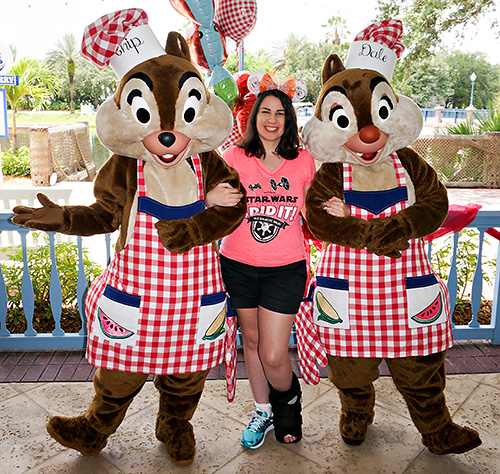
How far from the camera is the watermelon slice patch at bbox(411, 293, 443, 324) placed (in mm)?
2043

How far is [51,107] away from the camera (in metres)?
37.9

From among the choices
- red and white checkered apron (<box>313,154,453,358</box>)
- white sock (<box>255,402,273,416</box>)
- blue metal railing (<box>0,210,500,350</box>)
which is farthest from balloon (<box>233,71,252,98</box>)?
white sock (<box>255,402,273,416</box>)

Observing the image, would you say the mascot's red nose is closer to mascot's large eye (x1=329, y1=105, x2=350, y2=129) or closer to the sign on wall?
mascot's large eye (x1=329, y1=105, x2=350, y2=129)

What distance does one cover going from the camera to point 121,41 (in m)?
1.81

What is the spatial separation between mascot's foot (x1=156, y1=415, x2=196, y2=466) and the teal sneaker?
0.25 meters

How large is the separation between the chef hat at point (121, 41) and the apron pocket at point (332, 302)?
1.16m

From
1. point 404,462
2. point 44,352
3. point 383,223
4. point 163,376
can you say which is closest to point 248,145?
point 383,223

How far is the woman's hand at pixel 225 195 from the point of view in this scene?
1.92 metres

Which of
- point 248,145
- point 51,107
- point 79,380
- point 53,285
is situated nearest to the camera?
point 248,145

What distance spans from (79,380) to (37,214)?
1371 millimetres

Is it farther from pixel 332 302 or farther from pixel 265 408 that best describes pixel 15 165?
pixel 332 302

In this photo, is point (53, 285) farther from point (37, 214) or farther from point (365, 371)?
point (365, 371)

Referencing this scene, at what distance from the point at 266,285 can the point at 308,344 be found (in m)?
0.40

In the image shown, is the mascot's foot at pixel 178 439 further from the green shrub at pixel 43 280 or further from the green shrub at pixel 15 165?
the green shrub at pixel 15 165
